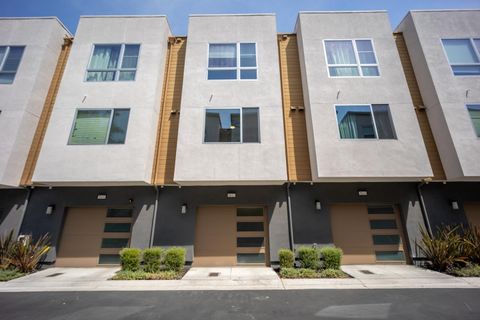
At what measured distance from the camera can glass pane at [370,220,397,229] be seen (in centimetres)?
799

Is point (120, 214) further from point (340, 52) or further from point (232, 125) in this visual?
point (340, 52)

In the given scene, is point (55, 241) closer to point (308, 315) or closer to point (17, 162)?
point (17, 162)

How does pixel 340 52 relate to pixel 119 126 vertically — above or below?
above

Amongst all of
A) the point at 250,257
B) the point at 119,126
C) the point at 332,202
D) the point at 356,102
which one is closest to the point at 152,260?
the point at 250,257

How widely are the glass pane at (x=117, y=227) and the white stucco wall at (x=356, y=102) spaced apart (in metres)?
7.25

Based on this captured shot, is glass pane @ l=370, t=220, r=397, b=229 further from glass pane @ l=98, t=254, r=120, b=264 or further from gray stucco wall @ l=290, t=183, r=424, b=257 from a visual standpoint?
glass pane @ l=98, t=254, r=120, b=264

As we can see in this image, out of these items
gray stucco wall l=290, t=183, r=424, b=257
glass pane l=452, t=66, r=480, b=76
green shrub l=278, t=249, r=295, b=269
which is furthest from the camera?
glass pane l=452, t=66, r=480, b=76

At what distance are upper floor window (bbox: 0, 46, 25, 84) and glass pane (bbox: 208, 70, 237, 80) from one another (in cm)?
789

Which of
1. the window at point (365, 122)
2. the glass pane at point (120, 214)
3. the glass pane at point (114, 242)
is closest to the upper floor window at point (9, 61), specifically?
the glass pane at point (120, 214)

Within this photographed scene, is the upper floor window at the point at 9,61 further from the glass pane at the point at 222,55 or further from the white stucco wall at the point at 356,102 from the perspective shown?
the white stucco wall at the point at 356,102

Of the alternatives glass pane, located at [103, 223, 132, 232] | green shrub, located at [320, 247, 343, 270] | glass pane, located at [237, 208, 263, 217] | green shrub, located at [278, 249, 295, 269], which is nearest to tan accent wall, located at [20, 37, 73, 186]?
glass pane, located at [103, 223, 132, 232]

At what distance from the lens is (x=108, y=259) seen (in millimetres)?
7812

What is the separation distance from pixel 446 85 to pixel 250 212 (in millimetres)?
8906

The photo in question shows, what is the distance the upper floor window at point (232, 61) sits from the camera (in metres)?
8.80
